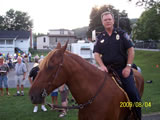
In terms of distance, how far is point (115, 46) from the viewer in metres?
3.28

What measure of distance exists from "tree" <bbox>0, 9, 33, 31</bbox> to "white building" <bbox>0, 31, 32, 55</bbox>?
25.9 metres

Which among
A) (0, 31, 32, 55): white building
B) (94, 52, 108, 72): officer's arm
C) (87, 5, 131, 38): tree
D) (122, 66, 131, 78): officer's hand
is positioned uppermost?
(87, 5, 131, 38): tree

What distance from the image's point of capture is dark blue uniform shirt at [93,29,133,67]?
3.29 m

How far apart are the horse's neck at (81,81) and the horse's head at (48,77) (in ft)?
0.53

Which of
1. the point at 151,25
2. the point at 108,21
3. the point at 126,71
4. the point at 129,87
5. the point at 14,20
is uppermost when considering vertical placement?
the point at 14,20

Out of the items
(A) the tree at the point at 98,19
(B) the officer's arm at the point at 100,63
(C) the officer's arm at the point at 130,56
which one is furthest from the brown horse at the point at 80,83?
(A) the tree at the point at 98,19

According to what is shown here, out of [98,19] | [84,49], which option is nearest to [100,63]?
[84,49]

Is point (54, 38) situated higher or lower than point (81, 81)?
higher

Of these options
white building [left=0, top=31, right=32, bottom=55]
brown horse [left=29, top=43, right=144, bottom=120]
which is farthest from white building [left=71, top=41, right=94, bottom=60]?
white building [left=0, top=31, right=32, bottom=55]

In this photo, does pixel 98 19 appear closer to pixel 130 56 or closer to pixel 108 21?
→ pixel 108 21

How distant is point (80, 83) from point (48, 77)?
58 cm

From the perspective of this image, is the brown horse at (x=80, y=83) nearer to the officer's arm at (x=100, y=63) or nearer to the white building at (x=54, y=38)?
the officer's arm at (x=100, y=63)

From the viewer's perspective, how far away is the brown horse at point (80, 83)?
8.29ft

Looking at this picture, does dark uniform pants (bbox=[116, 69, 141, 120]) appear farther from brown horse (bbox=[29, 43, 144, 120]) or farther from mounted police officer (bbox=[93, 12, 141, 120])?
brown horse (bbox=[29, 43, 144, 120])
